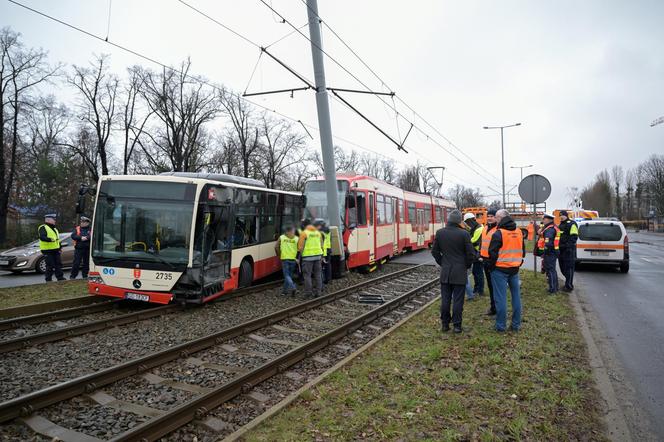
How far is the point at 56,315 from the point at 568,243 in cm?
1113

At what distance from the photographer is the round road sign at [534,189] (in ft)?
36.4

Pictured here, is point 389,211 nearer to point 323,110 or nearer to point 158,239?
point 323,110

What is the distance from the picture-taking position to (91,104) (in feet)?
115

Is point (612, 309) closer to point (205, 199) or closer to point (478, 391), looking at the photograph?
point (478, 391)

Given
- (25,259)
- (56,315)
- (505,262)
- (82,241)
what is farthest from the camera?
(25,259)

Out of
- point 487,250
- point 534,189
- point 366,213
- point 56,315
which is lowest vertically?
point 56,315

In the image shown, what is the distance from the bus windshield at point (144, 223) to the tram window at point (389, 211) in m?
9.24

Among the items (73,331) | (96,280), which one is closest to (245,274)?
(96,280)

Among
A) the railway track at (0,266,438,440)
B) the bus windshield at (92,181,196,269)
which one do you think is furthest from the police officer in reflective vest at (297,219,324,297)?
the bus windshield at (92,181,196,269)

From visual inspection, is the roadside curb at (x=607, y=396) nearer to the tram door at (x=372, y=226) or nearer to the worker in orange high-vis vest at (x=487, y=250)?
the worker in orange high-vis vest at (x=487, y=250)

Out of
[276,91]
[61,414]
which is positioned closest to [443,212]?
[276,91]

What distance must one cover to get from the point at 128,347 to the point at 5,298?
17.6 ft

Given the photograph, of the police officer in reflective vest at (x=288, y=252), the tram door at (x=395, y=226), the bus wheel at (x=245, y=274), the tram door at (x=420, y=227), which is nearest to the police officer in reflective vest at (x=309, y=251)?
the police officer in reflective vest at (x=288, y=252)

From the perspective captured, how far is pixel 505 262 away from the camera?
665 centimetres
